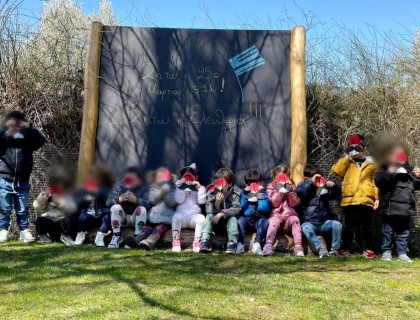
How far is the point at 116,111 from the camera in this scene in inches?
296

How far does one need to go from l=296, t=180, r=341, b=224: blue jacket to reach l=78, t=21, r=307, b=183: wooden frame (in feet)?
1.49

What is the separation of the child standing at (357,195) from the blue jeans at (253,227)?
3.23ft

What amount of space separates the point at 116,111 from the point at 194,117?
1074 mm

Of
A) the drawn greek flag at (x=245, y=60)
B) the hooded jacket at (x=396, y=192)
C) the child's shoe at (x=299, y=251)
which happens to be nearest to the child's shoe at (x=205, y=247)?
the child's shoe at (x=299, y=251)

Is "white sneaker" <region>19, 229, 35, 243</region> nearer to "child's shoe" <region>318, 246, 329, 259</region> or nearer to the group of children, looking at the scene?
the group of children

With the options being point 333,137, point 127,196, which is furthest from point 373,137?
point 127,196

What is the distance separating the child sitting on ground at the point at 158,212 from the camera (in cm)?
650

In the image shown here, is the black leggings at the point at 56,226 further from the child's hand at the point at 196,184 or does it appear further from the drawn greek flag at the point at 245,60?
the drawn greek flag at the point at 245,60

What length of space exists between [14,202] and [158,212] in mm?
1849

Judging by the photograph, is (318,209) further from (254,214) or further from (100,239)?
(100,239)

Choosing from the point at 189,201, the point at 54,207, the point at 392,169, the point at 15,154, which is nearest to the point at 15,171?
the point at 15,154

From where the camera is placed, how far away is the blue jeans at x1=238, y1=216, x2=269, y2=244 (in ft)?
21.3

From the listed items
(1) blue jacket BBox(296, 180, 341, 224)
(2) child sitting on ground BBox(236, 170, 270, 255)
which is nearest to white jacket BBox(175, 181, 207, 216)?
(2) child sitting on ground BBox(236, 170, 270, 255)

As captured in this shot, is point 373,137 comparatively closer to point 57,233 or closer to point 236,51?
point 236,51
